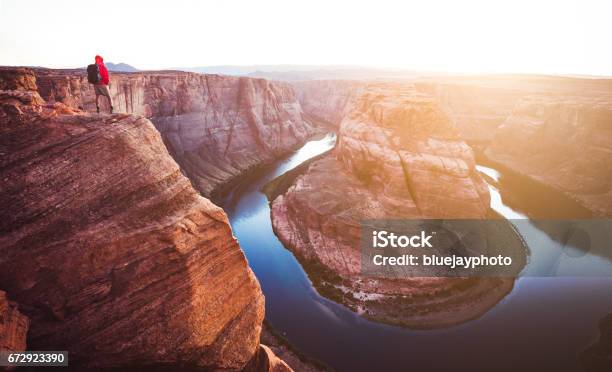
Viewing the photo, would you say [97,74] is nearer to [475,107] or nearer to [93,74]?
[93,74]

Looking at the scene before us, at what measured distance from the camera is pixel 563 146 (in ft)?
205

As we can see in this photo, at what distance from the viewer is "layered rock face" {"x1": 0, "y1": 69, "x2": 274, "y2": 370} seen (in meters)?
8.45

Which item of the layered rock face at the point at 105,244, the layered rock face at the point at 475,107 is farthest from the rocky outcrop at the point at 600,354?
the layered rock face at the point at 475,107

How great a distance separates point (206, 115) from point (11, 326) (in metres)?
57.6

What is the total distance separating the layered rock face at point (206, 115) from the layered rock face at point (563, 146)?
53873mm

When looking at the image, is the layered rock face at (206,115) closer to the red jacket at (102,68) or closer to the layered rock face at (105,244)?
the red jacket at (102,68)

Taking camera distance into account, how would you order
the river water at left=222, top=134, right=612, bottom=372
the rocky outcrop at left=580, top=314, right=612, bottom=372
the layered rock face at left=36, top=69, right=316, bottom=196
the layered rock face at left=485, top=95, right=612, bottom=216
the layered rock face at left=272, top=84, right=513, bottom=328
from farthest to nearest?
1. the layered rock face at left=485, top=95, right=612, bottom=216
2. the layered rock face at left=36, top=69, right=316, bottom=196
3. the layered rock face at left=272, top=84, right=513, bottom=328
4. the river water at left=222, top=134, right=612, bottom=372
5. the rocky outcrop at left=580, top=314, right=612, bottom=372

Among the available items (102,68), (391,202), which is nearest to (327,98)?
(391,202)

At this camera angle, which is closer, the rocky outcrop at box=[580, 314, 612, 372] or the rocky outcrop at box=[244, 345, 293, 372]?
the rocky outcrop at box=[244, 345, 293, 372]

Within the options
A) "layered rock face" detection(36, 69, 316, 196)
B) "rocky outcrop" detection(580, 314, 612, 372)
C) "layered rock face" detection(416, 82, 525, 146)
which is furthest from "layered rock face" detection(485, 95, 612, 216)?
"layered rock face" detection(36, 69, 316, 196)

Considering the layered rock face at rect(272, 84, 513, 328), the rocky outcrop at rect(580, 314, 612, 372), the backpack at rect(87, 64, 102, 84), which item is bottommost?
the rocky outcrop at rect(580, 314, 612, 372)

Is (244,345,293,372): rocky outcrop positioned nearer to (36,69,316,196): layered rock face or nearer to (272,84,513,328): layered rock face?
(272,84,513,328): layered rock face

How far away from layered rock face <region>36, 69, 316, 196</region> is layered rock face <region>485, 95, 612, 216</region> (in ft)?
177

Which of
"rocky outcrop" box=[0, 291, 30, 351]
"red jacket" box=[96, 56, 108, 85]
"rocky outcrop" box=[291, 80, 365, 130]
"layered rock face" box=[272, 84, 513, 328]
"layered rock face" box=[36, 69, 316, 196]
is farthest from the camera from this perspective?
"rocky outcrop" box=[291, 80, 365, 130]
